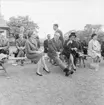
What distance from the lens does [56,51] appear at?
7.12m

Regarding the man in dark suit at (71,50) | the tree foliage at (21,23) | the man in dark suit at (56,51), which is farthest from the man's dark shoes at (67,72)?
the tree foliage at (21,23)

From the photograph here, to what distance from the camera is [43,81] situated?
18.5 feet

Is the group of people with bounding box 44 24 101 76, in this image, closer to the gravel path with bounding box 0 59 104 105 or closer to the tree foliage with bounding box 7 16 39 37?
the gravel path with bounding box 0 59 104 105

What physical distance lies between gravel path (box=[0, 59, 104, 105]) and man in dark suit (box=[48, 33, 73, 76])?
0.84ft

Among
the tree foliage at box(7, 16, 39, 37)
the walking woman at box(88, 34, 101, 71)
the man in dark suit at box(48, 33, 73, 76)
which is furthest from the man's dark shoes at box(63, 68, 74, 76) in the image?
the tree foliage at box(7, 16, 39, 37)

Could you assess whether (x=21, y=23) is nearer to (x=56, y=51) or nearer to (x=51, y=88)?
(x=56, y=51)

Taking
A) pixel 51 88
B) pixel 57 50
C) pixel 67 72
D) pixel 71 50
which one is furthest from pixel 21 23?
pixel 51 88

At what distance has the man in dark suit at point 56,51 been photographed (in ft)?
20.9

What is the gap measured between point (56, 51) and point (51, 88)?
2305 mm

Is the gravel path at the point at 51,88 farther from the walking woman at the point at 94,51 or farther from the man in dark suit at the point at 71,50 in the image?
the walking woman at the point at 94,51

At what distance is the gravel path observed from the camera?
4.30 m

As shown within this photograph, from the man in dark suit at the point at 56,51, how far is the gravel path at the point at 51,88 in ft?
0.84

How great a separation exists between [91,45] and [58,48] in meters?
1.42

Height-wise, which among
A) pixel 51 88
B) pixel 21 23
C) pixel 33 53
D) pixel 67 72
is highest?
pixel 21 23
